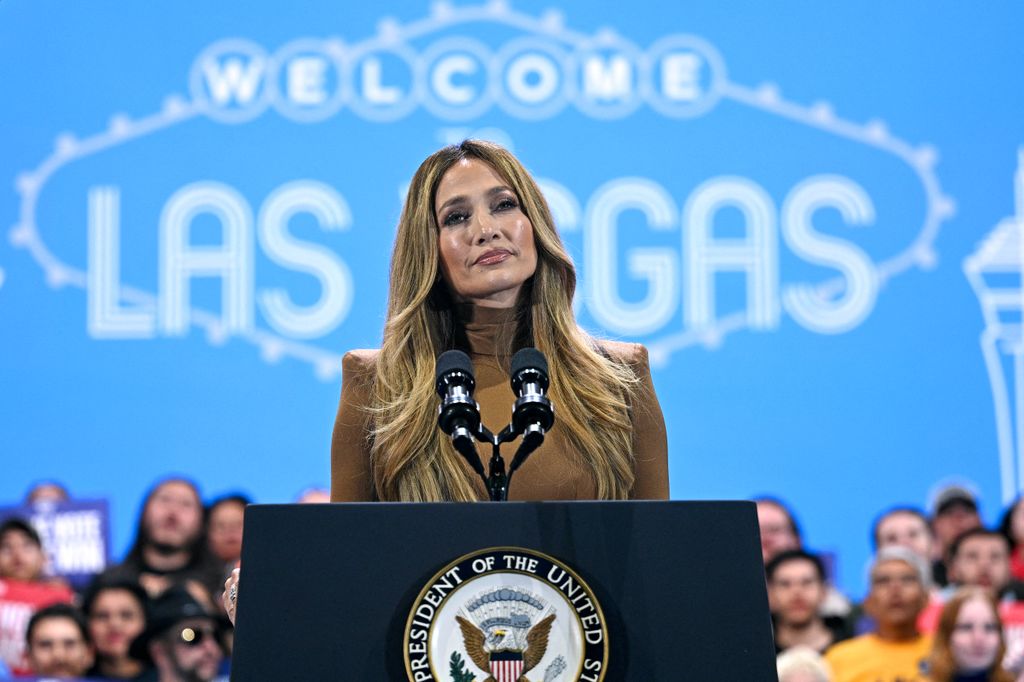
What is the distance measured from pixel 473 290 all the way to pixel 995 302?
3.68m

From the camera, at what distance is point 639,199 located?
17.9 ft

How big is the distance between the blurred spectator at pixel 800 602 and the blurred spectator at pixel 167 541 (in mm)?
2207

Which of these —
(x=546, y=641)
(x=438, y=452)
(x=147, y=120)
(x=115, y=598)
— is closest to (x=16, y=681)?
(x=115, y=598)

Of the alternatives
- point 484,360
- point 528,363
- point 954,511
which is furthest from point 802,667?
point 528,363

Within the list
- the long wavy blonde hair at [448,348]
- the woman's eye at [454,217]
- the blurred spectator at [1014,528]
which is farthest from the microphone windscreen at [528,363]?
the blurred spectator at [1014,528]

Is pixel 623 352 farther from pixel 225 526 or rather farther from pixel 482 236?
pixel 225 526

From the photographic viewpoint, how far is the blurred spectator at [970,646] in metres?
4.78

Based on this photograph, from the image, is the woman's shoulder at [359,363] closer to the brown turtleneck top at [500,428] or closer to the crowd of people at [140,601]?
the brown turtleneck top at [500,428]

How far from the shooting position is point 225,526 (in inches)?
208

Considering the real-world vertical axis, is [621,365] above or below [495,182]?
below

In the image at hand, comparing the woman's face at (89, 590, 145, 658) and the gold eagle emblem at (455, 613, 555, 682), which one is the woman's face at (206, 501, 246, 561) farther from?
the gold eagle emblem at (455, 613, 555, 682)

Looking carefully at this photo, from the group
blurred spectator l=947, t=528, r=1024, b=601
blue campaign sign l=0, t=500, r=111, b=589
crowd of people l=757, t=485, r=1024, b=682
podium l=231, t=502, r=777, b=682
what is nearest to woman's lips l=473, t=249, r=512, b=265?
podium l=231, t=502, r=777, b=682

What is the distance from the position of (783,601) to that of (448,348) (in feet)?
10.2

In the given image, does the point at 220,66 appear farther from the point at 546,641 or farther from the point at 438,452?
the point at 546,641
